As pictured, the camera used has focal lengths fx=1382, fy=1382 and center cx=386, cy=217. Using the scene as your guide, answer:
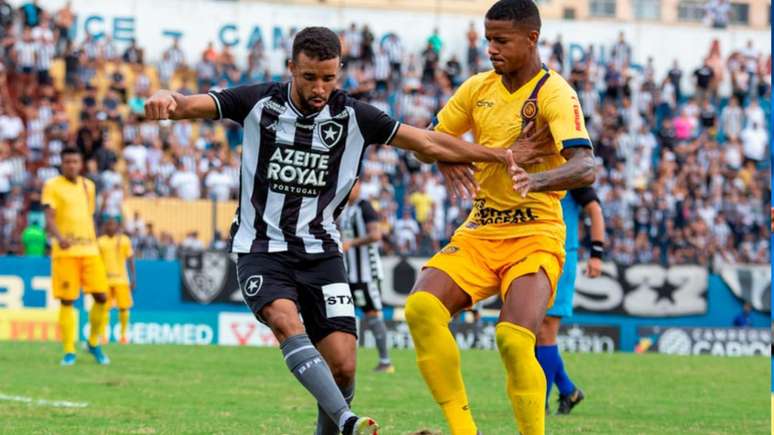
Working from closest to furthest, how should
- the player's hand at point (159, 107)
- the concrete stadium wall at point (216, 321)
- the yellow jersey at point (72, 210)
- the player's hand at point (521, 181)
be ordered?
the player's hand at point (159, 107) < the player's hand at point (521, 181) < the yellow jersey at point (72, 210) < the concrete stadium wall at point (216, 321)

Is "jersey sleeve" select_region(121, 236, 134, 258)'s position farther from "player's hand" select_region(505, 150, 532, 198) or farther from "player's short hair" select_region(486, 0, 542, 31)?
"player's hand" select_region(505, 150, 532, 198)

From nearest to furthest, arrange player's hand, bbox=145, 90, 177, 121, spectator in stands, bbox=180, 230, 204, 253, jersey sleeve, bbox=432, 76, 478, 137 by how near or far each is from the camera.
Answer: player's hand, bbox=145, 90, 177, 121, jersey sleeve, bbox=432, 76, 478, 137, spectator in stands, bbox=180, 230, 204, 253

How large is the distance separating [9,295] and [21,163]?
4275 mm

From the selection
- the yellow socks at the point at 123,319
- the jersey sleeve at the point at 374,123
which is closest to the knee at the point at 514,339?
the jersey sleeve at the point at 374,123

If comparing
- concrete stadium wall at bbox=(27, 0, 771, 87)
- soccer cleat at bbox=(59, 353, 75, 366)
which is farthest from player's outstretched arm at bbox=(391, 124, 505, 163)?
concrete stadium wall at bbox=(27, 0, 771, 87)

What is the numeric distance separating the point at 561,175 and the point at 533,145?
476mm

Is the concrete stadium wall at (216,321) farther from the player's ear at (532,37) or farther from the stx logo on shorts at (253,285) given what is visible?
the player's ear at (532,37)

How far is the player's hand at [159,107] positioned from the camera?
7.14 meters

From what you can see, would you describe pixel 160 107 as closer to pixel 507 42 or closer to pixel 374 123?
pixel 374 123

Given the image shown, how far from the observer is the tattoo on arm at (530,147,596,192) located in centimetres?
744

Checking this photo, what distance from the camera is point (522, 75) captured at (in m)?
8.06

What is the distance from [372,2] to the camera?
131ft

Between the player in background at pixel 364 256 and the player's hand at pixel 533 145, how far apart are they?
920 centimetres

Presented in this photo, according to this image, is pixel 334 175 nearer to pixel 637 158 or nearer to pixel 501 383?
pixel 501 383
